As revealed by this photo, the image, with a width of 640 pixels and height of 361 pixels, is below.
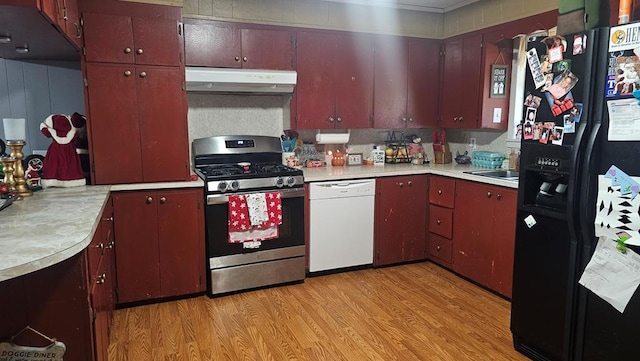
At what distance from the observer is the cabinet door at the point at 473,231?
3.32m

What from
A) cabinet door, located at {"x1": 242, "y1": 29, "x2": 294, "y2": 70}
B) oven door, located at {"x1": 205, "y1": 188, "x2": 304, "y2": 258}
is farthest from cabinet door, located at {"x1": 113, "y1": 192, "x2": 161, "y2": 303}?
cabinet door, located at {"x1": 242, "y1": 29, "x2": 294, "y2": 70}

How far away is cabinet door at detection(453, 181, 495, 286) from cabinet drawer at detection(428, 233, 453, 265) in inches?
2.4

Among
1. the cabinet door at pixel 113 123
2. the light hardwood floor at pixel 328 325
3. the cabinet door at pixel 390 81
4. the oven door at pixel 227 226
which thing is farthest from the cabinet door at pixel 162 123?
the cabinet door at pixel 390 81

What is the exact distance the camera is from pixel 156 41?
2934 millimetres

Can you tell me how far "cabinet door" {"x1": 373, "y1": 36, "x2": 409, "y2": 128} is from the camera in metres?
4.00

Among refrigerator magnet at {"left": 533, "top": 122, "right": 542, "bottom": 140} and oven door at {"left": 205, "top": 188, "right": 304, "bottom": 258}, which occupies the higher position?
refrigerator magnet at {"left": 533, "top": 122, "right": 542, "bottom": 140}

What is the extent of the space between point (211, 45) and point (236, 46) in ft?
0.64

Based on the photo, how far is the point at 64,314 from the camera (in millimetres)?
1604

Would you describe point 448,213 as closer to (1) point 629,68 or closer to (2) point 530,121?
(2) point 530,121

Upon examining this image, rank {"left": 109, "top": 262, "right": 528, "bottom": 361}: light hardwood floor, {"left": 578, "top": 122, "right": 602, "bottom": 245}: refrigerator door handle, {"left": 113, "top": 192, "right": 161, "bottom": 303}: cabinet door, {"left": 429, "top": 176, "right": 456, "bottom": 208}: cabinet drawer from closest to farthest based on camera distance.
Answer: {"left": 578, "top": 122, "right": 602, "bottom": 245}: refrigerator door handle
{"left": 109, "top": 262, "right": 528, "bottom": 361}: light hardwood floor
{"left": 113, "top": 192, "right": 161, "bottom": 303}: cabinet door
{"left": 429, "top": 176, "right": 456, "bottom": 208}: cabinet drawer

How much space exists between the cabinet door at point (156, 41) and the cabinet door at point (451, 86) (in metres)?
2.45

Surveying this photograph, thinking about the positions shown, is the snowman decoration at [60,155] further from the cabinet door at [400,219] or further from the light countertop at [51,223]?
the cabinet door at [400,219]

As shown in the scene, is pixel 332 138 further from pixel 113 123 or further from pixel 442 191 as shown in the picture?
pixel 113 123

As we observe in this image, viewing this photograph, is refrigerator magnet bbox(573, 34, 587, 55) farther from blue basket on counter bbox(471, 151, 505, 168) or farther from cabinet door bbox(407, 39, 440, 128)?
cabinet door bbox(407, 39, 440, 128)
